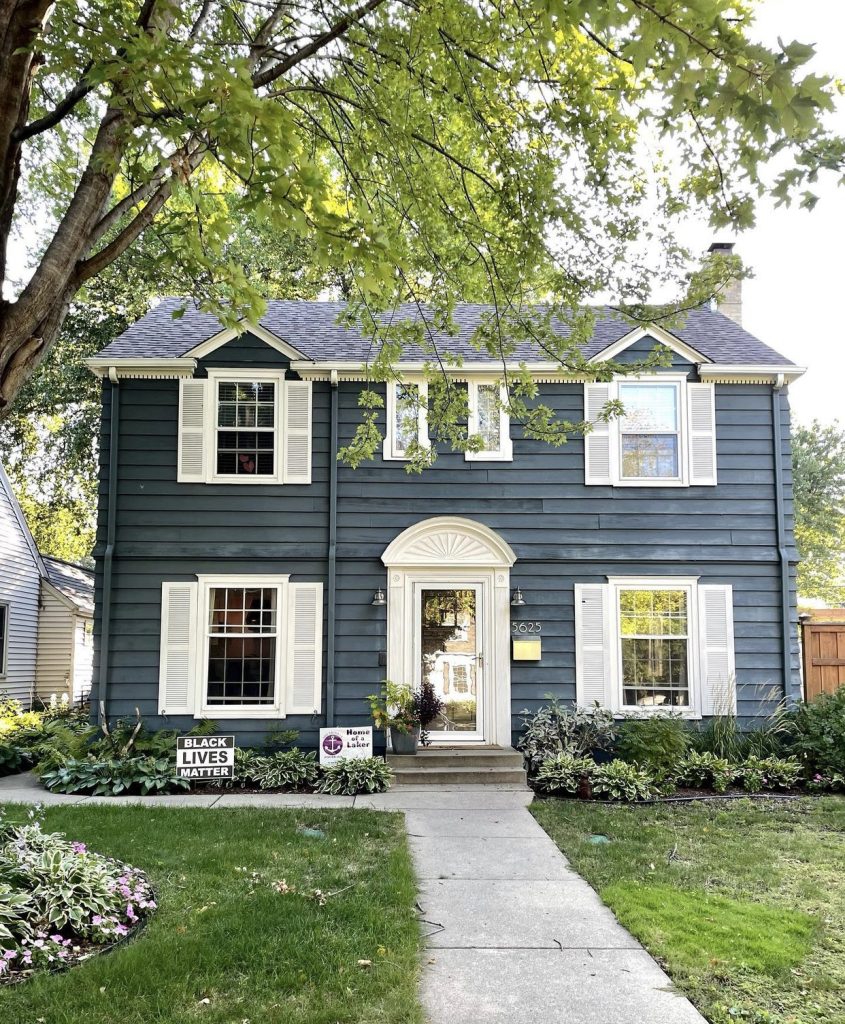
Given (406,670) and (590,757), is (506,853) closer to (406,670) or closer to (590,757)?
(590,757)

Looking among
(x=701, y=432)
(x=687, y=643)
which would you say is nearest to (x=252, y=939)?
(x=687, y=643)

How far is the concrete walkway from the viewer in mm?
3791

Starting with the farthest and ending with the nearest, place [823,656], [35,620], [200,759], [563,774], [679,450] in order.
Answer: [35,620] < [823,656] < [679,450] < [563,774] < [200,759]

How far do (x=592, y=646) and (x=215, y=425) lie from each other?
579cm

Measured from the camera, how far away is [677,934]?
4.66 m

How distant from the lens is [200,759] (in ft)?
29.7

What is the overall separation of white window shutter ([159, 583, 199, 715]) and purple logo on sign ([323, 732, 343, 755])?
1.98 meters

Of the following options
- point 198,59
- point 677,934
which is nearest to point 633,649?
point 677,934

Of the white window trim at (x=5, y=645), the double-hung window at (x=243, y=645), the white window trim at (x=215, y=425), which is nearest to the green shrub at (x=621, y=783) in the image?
the double-hung window at (x=243, y=645)

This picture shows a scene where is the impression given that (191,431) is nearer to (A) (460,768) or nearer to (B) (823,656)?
(A) (460,768)

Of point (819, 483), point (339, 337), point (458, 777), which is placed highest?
point (819, 483)

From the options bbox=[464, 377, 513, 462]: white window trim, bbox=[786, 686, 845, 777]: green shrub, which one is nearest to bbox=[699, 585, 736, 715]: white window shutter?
bbox=[786, 686, 845, 777]: green shrub

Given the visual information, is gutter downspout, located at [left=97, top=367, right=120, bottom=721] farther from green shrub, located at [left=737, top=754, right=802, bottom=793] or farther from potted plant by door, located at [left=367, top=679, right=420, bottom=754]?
green shrub, located at [left=737, top=754, right=802, bottom=793]

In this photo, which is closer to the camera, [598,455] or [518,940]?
[518,940]
